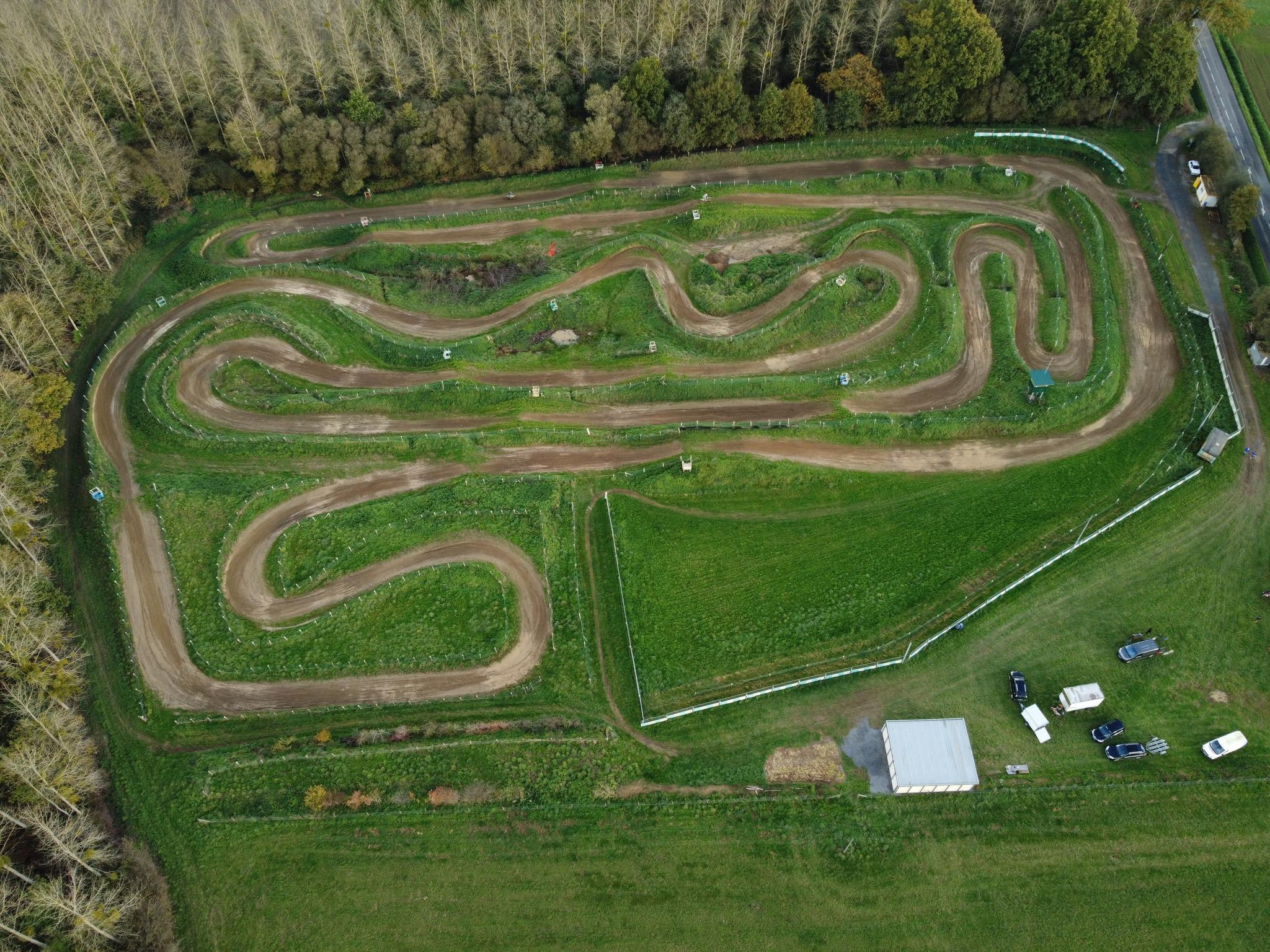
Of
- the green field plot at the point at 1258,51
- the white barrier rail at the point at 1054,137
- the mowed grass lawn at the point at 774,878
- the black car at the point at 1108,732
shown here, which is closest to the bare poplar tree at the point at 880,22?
the white barrier rail at the point at 1054,137

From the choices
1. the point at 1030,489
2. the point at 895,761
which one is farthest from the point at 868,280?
the point at 895,761

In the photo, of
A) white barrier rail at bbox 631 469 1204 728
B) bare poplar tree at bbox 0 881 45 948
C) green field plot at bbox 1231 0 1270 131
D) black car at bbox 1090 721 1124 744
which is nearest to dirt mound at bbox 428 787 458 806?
white barrier rail at bbox 631 469 1204 728

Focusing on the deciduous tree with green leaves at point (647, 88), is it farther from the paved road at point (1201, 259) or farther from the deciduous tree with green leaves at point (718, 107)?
the paved road at point (1201, 259)

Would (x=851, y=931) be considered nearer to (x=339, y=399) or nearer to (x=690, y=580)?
(x=690, y=580)

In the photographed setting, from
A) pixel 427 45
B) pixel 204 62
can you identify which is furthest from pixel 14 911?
pixel 427 45

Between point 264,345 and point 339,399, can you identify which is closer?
point 339,399

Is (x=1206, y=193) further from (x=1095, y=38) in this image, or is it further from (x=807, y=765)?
(x=807, y=765)

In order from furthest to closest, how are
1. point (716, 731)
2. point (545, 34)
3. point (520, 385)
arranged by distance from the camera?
point (545, 34) → point (520, 385) → point (716, 731)
